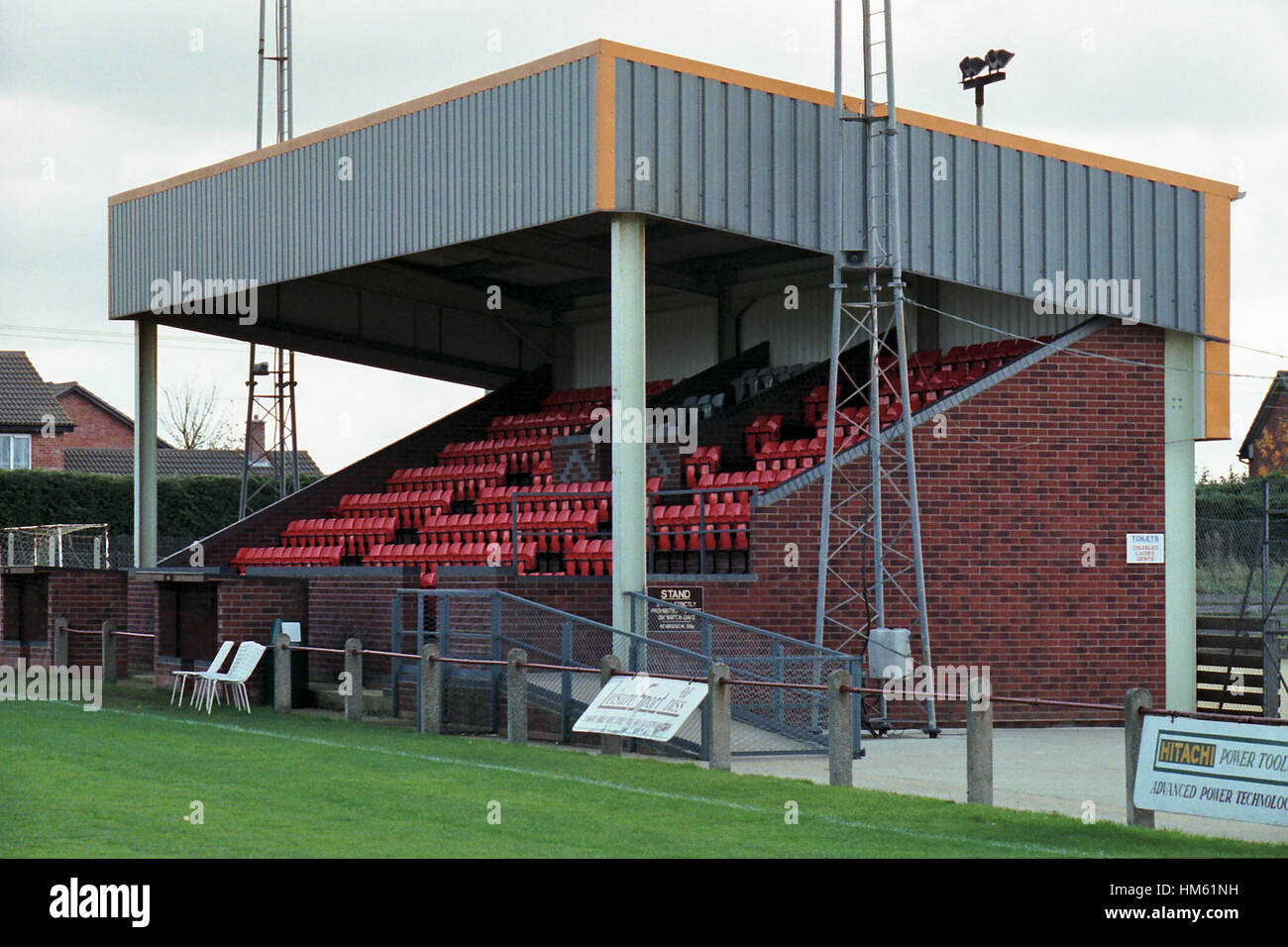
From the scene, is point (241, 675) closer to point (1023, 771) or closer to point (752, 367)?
point (1023, 771)

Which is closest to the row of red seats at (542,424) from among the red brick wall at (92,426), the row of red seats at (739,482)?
the row of red seats at (739,482)

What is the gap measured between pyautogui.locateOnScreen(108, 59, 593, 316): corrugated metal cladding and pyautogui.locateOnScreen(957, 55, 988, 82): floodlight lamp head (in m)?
13.2

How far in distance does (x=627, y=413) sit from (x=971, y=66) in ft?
52.3

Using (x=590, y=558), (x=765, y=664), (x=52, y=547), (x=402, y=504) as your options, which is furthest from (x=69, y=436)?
(x=765, y=664)

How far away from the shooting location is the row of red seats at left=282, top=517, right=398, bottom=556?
2867 centimetres

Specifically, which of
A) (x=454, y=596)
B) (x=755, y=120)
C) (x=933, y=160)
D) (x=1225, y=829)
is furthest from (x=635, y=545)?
(x=1225, y=829)

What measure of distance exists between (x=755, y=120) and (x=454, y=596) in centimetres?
682

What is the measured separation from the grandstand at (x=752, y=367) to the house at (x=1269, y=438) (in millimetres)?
43788

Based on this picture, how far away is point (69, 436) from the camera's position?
258ft

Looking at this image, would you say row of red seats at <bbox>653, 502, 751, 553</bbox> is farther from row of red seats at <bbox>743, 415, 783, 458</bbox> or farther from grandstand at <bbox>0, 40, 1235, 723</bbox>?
row of red seats at <bbox>743, 415, 783, 458</bbox>

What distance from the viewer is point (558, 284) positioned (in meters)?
32.2
